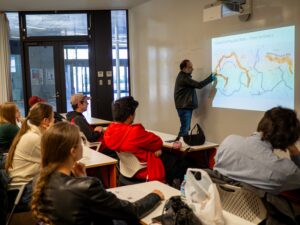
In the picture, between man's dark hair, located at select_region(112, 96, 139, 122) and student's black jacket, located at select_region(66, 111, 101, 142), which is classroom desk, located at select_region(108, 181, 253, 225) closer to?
man's dark hair, located at select_region(112, 96, 139, 122)

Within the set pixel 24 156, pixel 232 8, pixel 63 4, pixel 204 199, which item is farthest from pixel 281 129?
pixel 63 4

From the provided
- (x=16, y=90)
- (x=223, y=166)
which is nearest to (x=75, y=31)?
(x=16, y=90)

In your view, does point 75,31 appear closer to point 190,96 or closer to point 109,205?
point 190,96

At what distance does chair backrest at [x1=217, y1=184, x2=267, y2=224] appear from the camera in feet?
5.77

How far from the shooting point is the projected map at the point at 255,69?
430 cm

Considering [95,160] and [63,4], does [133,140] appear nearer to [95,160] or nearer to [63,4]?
[95,160]

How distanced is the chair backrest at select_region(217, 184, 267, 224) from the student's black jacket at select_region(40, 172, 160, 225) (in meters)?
0.64

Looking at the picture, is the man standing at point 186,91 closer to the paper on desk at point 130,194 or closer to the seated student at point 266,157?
the paper on desk at point 130,194

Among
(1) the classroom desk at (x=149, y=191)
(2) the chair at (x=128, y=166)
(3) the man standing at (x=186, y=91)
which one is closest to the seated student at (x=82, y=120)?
(2) the chair at (x=128, y=166)

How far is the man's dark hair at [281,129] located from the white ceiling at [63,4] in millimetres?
5781

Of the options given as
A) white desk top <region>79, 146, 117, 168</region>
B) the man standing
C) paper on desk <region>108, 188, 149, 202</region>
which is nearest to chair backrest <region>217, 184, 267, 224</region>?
paper on desk <region>108, 188, 149, 202</region>

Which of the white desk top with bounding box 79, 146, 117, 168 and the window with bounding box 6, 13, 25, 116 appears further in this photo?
the window with bounding box 6, 13, 25, 116

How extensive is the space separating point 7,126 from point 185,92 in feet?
10.3

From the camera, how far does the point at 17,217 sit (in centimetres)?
294
